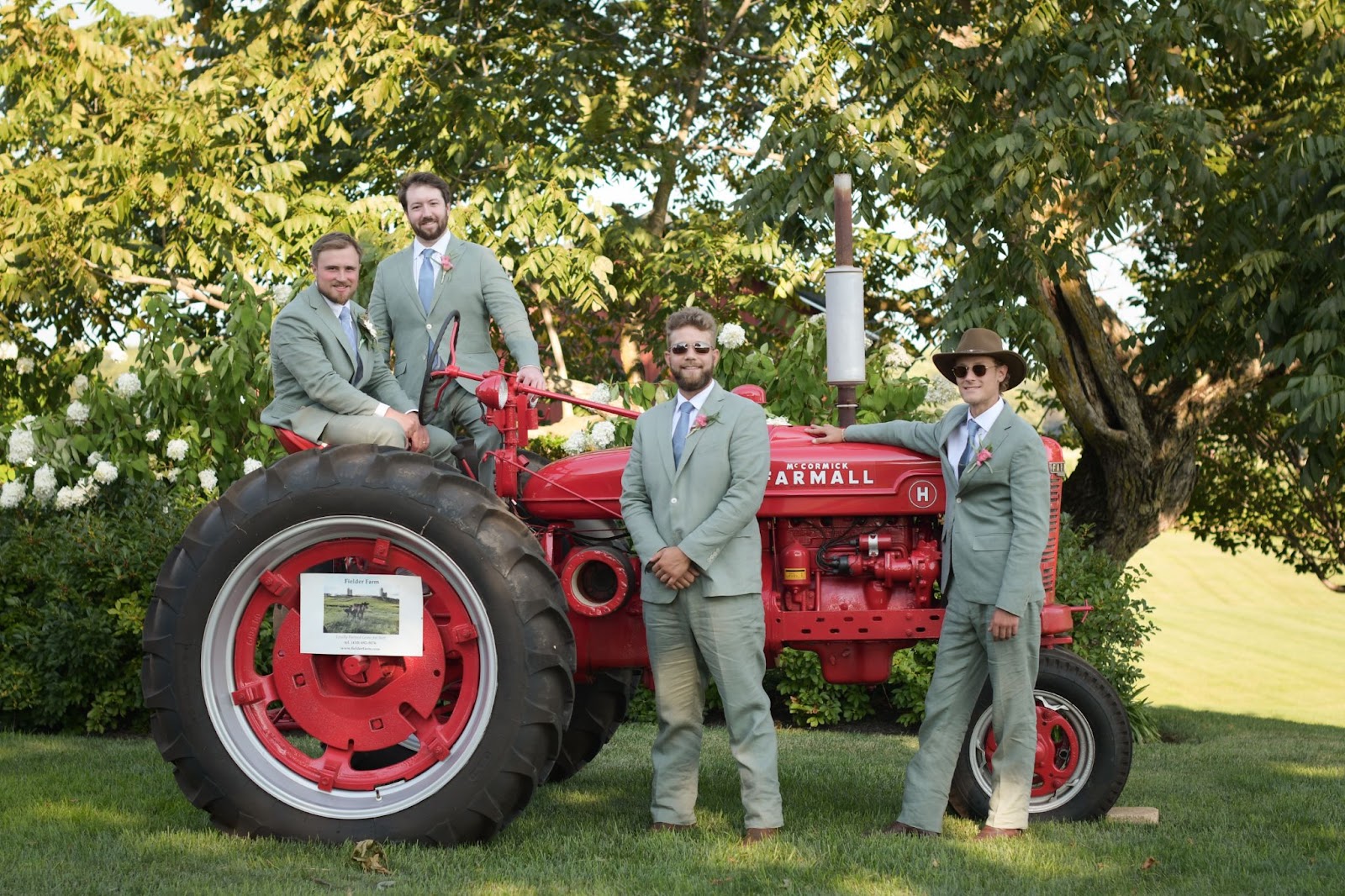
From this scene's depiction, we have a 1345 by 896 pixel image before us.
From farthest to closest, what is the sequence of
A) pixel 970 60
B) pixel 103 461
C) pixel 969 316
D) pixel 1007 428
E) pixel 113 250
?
1. pixel 113 250
2. pixel 970 60
3. pixel 969 316
4. pixel 103 461
5. pixel 1007 428

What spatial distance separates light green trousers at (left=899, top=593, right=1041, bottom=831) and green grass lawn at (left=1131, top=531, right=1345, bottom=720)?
897cm

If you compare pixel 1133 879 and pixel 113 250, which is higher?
pixel 113 250

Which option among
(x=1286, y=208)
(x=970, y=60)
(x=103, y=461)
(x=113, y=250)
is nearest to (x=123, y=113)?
(x=113, y=250)

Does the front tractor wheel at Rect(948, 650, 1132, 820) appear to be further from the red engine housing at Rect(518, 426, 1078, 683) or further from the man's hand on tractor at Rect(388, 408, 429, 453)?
the man's hand on tractor at Rect(388, 408, 429, 453)

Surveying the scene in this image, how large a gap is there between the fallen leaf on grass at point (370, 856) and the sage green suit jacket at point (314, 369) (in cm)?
131

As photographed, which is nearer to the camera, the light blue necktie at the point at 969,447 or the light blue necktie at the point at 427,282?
the light blue necktie at the point at 969,447

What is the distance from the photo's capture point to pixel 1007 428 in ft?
13.9

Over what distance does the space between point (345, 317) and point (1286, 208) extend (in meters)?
5.98

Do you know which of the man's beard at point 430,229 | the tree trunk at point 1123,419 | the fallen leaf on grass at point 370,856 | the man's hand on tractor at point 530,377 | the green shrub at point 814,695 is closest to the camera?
the fallen leaf on grass at point 370,856

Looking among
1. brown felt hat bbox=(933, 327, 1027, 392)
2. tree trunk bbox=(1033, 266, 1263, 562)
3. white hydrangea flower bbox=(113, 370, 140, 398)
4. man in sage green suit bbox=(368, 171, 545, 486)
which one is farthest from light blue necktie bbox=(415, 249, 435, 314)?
tree trunk bbox=(1033, 266, 1263, 562)

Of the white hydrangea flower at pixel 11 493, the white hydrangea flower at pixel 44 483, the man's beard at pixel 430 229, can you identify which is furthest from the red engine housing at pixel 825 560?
the white hydrangea flower at pixel 11 493

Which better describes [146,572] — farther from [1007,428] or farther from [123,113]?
[123,113]

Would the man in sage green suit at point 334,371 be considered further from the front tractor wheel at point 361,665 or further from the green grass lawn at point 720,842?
the green grass lawn at point 720,842

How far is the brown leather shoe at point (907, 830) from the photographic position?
4242 millimetres
